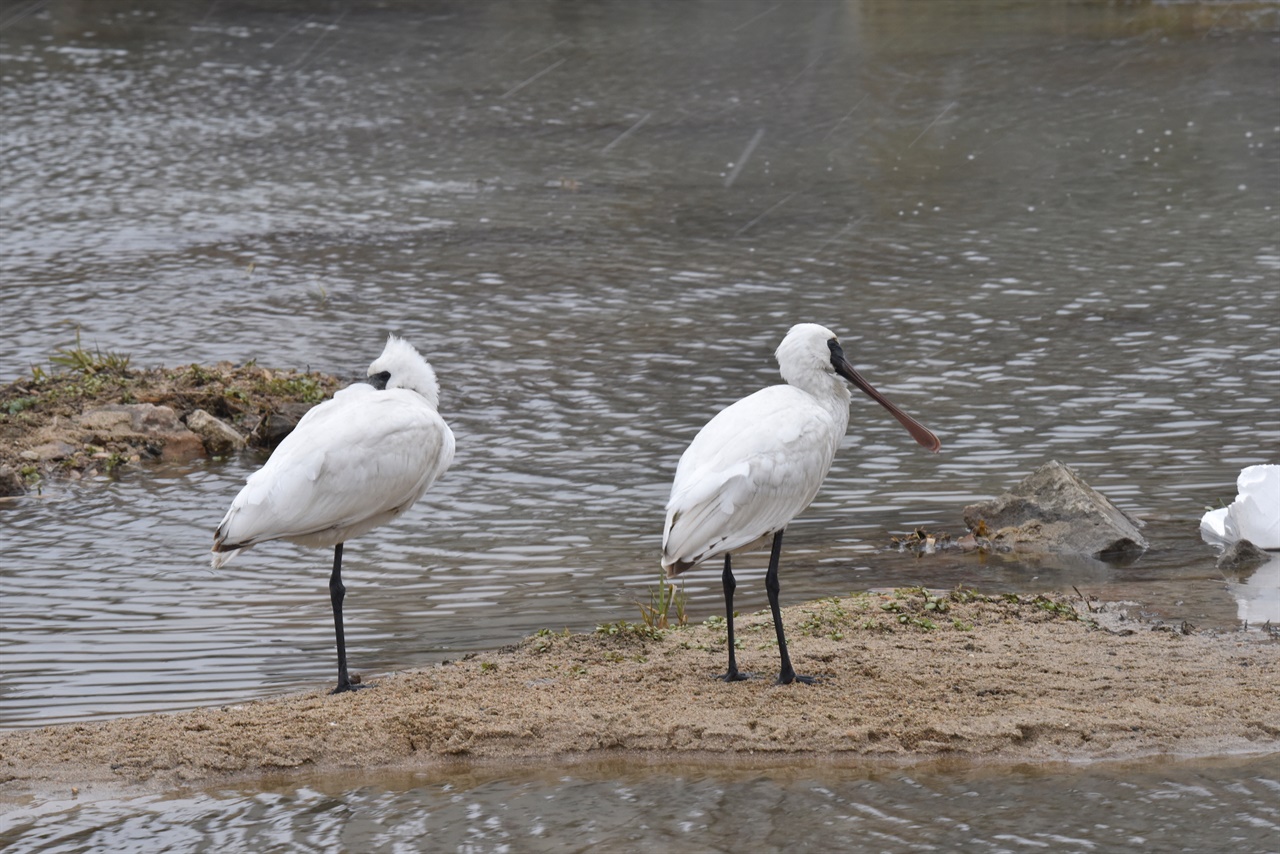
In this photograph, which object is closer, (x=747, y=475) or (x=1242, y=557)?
(x=747, y=475)

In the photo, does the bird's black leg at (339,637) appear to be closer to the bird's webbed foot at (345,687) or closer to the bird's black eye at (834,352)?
the bird's webbed foot at (345,687)

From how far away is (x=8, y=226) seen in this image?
19.7 meters

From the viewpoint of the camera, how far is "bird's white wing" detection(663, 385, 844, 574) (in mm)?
6809

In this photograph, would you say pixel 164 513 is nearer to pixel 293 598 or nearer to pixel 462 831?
pixel 293 598

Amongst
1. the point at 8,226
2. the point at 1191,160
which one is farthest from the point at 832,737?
the point at 1191,160

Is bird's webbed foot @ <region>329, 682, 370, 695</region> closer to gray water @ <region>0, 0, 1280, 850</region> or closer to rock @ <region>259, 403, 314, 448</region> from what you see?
gray water @ <region>0, 0, 1280, 850</region>

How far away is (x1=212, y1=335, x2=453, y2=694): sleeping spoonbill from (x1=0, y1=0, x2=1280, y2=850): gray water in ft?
2.24

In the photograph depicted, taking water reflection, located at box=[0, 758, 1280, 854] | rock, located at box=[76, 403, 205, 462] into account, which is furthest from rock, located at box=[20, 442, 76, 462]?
water reflection, located at box=[0, 758, 1280, 854]

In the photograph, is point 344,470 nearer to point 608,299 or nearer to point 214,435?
point 214,435

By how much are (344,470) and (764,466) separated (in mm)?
1858

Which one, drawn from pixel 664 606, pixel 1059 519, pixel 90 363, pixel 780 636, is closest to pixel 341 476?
pixel 664 606

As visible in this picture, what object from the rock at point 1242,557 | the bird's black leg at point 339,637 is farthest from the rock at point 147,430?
the rock at point 1242,557

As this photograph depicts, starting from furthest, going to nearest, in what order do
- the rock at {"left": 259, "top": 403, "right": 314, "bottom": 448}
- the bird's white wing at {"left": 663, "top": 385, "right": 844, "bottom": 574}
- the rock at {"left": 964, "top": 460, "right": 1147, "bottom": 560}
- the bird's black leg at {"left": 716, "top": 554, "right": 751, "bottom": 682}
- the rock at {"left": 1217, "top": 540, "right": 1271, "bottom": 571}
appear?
the rock at {"left": 259, "top": 403, "right": 314, "bottom": 448} < the rock at {"left": 964, "top": 460, "right": 1147, "bottom": 560} < the rock at {"left": 1217, "top": 540, "right": 1271, "bottom": 571} < the bird's black leg at {"left": 716, "top": 554, "right": 751, "bottom": 682} < the bird's white wing at {"left": 663, "top": 385, "right": 844, "bottom": 574}

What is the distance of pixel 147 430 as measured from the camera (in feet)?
39.0
